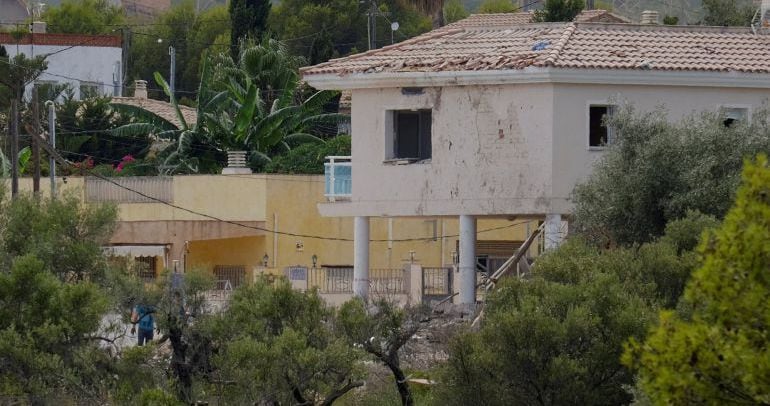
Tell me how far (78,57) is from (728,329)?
54.6 meters

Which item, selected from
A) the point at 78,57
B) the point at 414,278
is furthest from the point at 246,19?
the point at 414,278

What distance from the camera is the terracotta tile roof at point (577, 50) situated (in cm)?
2852

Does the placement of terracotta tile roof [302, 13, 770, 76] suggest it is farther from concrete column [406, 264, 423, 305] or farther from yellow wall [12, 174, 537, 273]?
yellow wall [12, 174, 537, 273]

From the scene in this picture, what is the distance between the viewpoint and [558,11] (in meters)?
39.1

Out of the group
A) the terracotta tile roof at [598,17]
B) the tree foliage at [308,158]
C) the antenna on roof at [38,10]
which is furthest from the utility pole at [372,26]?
the terracotta tile roof at [598,17]

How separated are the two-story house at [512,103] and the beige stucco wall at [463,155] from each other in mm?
21

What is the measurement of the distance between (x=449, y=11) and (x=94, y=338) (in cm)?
5908

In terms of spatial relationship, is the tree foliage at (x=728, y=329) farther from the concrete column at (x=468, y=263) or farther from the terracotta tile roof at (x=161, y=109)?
the terracotta tile roof at (x=161, y=109)

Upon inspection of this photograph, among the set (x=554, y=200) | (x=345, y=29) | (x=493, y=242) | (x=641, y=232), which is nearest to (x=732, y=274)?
(x=641, y=232)

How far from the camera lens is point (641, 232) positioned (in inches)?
970

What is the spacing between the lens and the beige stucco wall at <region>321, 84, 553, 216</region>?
28.5m

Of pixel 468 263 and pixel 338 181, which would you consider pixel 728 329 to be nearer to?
pixel 468 263

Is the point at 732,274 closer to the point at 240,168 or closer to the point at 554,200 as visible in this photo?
the point at 554,200

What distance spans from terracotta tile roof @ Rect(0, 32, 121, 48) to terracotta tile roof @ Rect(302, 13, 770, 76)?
30.0 metres
